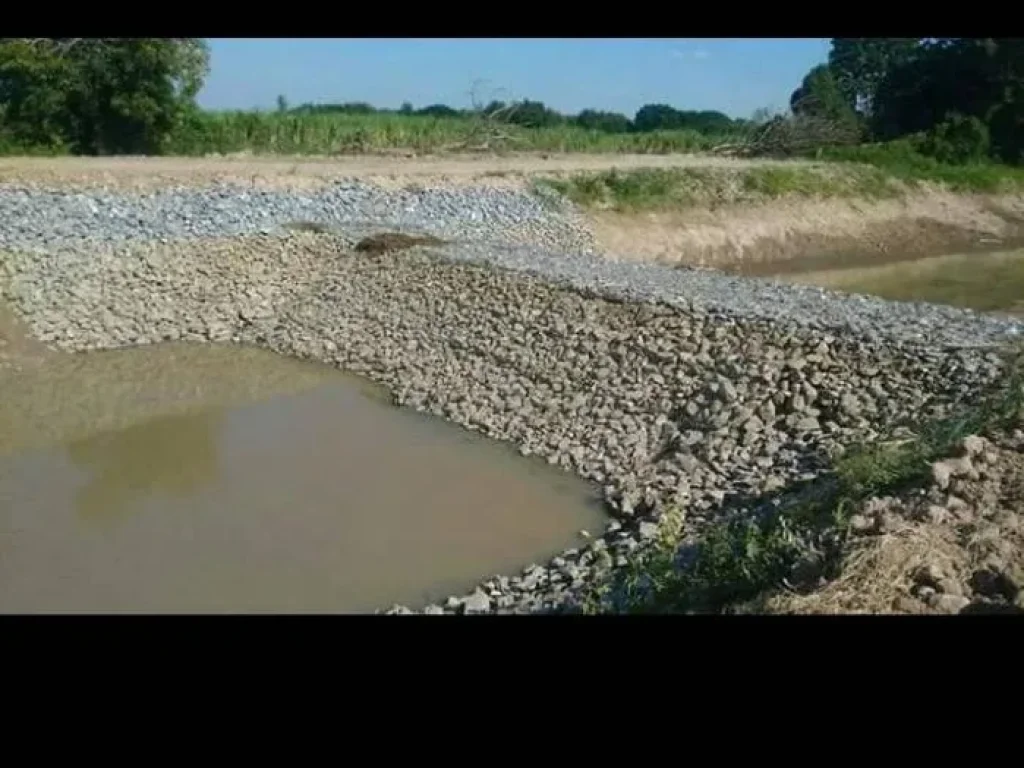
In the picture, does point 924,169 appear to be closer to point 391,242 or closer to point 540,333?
point 391,242

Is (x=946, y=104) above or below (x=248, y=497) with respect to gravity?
above

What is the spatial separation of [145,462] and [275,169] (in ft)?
35.9

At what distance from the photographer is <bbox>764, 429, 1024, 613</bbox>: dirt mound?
3891mm

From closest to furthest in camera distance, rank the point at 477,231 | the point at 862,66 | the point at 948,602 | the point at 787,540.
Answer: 1. the point at 948,602
2. the point at 787,540
3. the point at 477,231
4. the point at 862,66

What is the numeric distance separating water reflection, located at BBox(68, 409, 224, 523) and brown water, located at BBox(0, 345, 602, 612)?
0.03 metres

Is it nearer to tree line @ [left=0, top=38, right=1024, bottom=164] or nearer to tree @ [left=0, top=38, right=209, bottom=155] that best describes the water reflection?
tree line @ [left=0, top=38, right=1024, bottom=164]

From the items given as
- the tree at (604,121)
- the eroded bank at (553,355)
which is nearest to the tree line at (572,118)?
the tree at (604,121)

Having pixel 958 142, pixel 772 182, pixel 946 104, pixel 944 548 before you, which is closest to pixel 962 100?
pixel 946 104

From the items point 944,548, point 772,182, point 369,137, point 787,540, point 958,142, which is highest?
point 958,142

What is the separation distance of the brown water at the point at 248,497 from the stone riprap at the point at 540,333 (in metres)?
0.55

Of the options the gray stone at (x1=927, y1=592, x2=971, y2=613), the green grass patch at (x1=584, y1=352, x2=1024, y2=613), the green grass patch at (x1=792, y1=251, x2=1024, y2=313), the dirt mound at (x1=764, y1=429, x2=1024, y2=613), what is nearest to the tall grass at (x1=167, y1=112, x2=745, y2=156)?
the green grass patch at (x1=792, y1=251, x2=1024, y2=313)

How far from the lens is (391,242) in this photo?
612 inches
